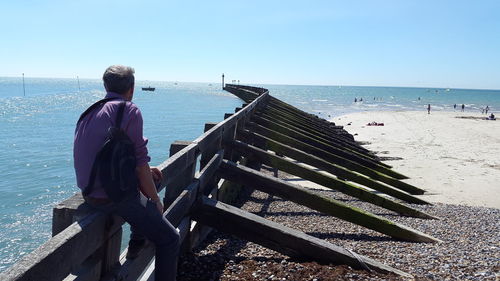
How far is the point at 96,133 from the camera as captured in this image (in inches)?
95.1

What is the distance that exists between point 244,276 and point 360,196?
360cm

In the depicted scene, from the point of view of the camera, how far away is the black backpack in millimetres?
2352

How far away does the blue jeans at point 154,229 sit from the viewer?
101 inches

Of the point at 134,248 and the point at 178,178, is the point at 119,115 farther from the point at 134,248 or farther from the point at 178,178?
the point at 178,178

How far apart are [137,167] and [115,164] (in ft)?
0.82

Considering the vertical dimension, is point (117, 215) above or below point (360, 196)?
above

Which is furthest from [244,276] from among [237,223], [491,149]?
[491,149]

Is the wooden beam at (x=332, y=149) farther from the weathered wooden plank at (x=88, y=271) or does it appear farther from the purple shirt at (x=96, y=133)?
the weathered wooden plank at (x=88, y=271)

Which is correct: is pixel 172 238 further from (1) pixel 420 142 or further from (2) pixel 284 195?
(1) pixel 420 142

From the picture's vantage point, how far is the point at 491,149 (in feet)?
80.0

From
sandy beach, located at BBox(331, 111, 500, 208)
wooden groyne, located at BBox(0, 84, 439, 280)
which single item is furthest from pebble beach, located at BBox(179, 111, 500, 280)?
wooden groyne, located at BBox(0, 84, 439, 280)

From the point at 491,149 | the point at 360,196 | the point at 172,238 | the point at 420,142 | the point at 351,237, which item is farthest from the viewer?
the point at 420,142

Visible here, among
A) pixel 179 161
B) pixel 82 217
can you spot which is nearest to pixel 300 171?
pixel 179 161

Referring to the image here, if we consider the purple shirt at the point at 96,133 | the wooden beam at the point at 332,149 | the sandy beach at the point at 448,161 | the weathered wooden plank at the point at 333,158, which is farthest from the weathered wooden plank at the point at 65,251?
the sandy beach at the point at 448,161
